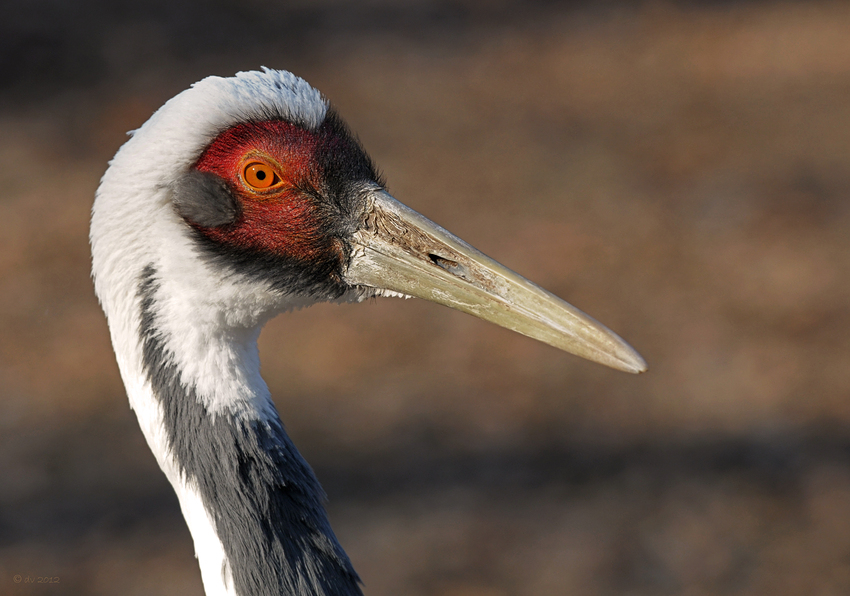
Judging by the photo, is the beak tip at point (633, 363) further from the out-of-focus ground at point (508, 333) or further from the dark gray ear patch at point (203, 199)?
the out-of-focus ground at point (508, 333)

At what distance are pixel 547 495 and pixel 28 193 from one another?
5.14 metres

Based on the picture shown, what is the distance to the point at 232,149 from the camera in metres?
2.34

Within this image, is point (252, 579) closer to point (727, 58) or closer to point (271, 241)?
point (271, 241)

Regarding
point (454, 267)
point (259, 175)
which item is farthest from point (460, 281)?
point (259, 175)

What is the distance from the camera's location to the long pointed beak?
2.41 metres

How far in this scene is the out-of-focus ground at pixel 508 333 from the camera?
500 cm

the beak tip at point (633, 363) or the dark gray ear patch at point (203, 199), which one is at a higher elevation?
the dark gray ear patch at point (203, 199)

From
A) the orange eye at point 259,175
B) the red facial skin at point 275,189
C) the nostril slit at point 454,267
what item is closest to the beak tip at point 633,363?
the nostril slit at point 454,267

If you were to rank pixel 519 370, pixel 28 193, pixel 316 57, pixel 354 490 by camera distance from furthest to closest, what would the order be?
pixel 316 57, pixel 28 193, pixel 519 370, pixel 354 490

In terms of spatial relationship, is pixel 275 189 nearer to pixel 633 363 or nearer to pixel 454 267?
pixel 454 267

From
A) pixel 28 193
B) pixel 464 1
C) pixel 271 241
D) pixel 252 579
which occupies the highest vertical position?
pixel 464 1

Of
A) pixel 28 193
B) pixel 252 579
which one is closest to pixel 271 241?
pixel 252 579

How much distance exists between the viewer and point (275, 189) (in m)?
2.39

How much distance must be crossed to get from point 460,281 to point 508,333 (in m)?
4.15
